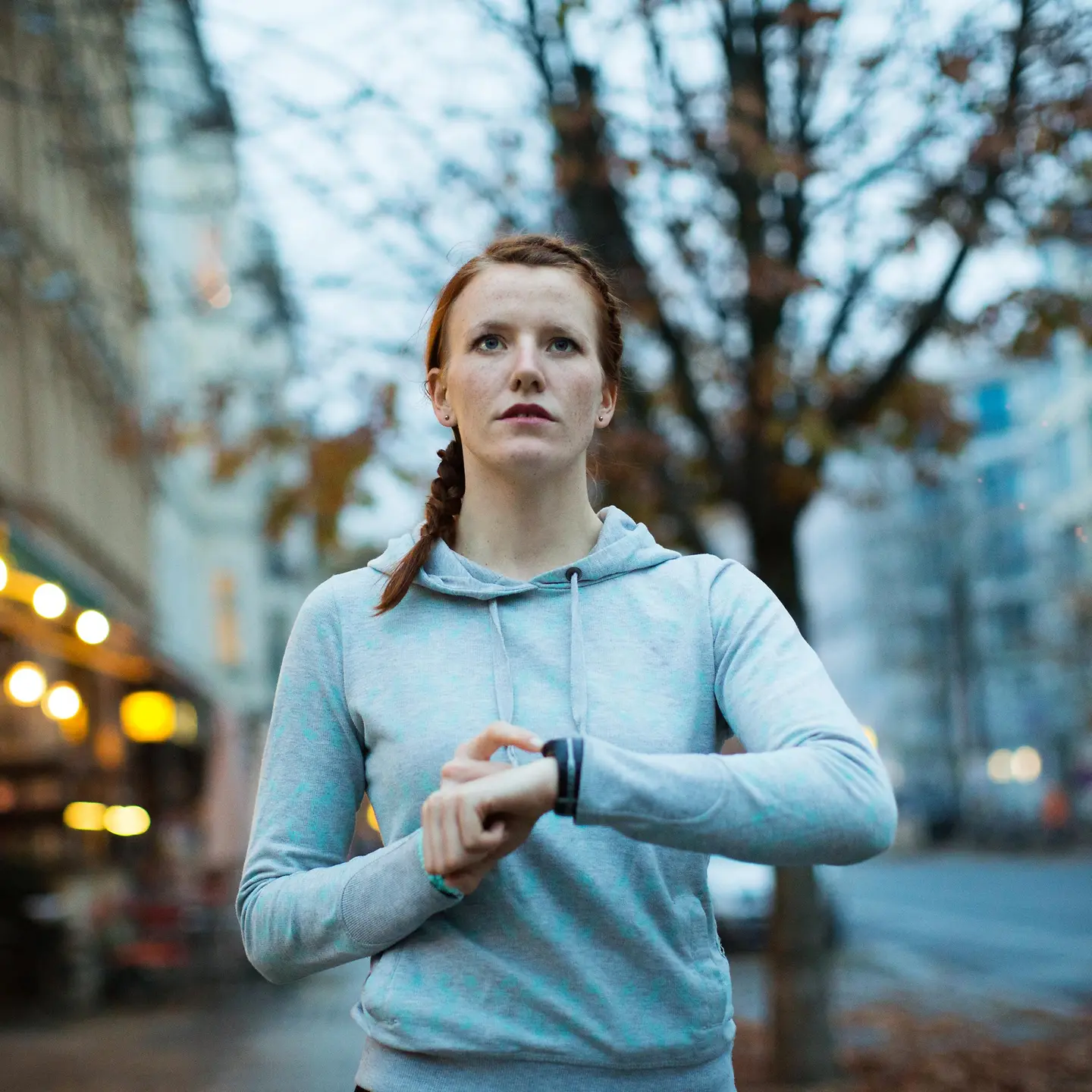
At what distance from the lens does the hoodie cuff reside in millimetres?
1863

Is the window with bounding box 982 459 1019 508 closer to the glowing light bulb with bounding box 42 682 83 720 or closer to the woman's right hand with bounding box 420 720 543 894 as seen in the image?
the glowing light bulb with bounding box 42 682 83 720

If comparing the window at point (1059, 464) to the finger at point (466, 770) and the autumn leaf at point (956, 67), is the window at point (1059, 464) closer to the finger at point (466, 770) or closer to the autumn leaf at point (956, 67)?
the autumn leaf at point (956, 67)


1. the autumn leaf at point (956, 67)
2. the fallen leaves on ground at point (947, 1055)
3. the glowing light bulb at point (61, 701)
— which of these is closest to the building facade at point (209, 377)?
the glowing light bulb at point (61, 701)

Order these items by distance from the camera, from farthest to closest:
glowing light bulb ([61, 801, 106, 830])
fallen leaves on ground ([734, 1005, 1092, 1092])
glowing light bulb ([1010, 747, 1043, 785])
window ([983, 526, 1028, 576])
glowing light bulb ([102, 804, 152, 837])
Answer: glowing light bulb ([1010, 747, 1043, 785])
window ([983, 526, 1028, 576])
glowing light bulb ([102, 804, 152, 837])
glowing light bulb ([61, 801, 106, 830])
fallen leaves on ground ([734, 1005, 1092, 1092])

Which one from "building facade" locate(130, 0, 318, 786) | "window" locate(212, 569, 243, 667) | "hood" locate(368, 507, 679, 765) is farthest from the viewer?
"window" locate(212, 569, 243, 667)

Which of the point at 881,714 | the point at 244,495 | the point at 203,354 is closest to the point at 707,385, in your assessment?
the point at 203,354

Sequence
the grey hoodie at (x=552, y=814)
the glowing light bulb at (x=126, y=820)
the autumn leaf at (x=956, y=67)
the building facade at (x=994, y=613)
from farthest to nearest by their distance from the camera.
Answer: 1. the building facade at (x=994, y=613)
2. the glowing light bulb at (x=126, y=820)
3. the autumn leaf at (x=956, y=67)
4. the grey hoodie at (x=552, y=814)

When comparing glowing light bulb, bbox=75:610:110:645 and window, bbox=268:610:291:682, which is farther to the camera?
window, bbox=268:610:291:682

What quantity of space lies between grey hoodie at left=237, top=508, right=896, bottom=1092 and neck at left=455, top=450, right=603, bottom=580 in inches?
2.3

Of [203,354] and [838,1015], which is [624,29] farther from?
[203,354]

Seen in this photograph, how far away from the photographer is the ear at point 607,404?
228 centimetres

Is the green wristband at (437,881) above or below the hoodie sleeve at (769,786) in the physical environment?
below

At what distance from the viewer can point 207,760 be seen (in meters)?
22.0

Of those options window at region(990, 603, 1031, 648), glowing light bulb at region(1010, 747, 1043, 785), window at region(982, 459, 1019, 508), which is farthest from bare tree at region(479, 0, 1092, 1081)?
glowing light bulb at region(1010, 747, 1043, 785)
